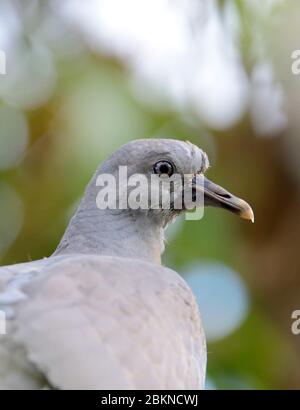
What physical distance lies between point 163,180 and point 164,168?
0.05 m

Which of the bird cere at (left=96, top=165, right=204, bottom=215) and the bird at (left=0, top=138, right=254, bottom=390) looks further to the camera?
the bird cere at (left=96, top=165, right=204, bottom=215)

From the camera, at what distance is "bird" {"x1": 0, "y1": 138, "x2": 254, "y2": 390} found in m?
3.50

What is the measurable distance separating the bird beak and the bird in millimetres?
14

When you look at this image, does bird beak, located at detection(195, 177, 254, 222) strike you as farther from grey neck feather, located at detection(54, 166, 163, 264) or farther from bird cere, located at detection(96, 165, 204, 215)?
grey neck feather, located at detection(54, 166, 163, 264)

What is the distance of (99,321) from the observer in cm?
369

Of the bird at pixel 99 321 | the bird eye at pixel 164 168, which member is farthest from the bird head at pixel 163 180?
the bird at pixel 99 321

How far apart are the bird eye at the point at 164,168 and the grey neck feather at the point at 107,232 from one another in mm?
196

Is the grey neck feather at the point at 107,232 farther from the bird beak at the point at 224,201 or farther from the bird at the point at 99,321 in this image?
the bird beak at the point at 224,201

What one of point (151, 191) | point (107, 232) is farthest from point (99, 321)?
point (151, 191)

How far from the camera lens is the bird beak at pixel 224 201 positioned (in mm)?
4805

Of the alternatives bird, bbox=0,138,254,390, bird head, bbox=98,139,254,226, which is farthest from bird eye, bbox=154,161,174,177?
bird, bbox=0,138,254,390

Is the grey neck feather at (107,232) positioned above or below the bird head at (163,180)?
below

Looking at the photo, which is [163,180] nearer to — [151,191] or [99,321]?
[151,191]
